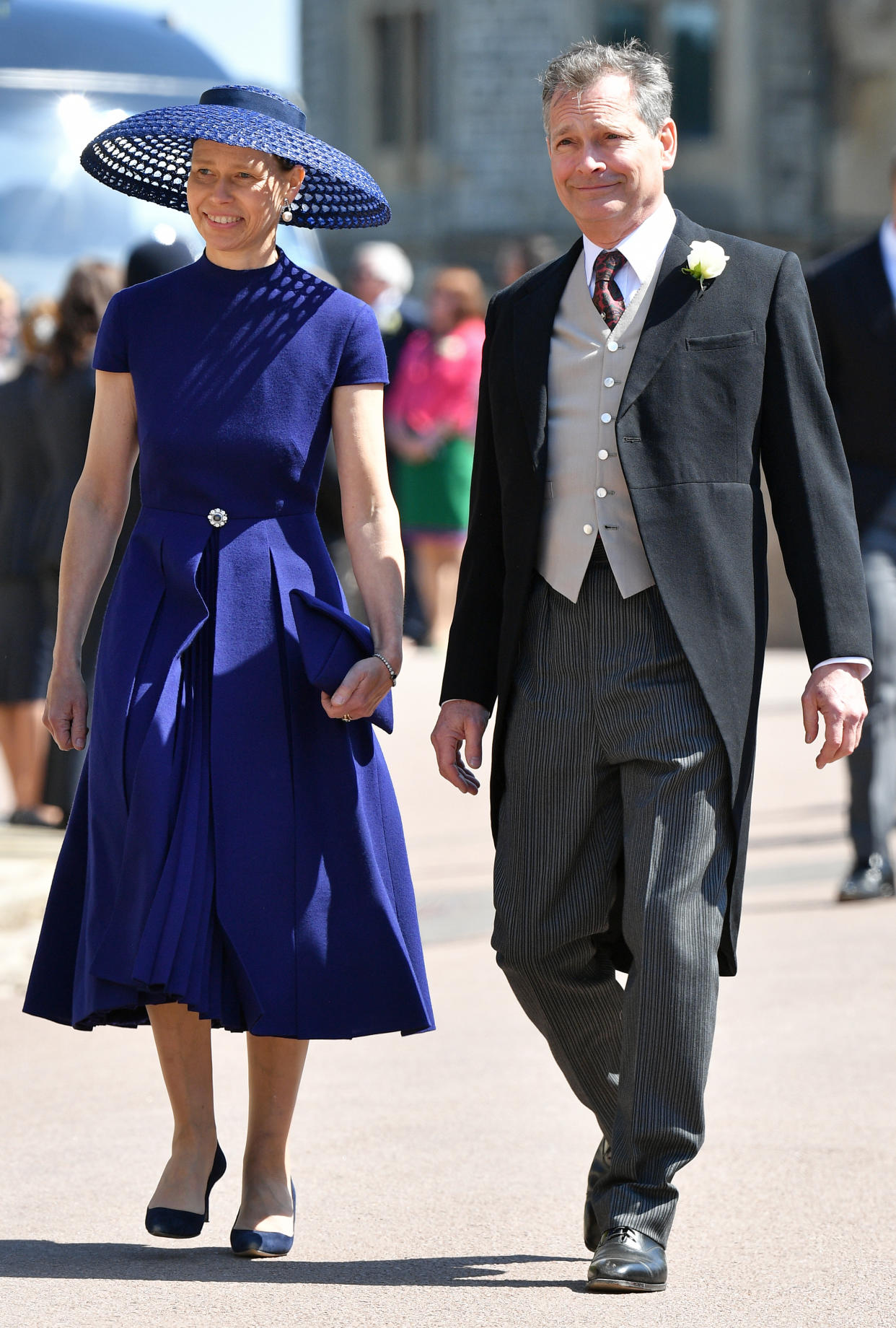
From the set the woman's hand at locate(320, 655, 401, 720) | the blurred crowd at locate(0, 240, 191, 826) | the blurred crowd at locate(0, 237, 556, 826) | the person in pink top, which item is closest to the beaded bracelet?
the woman's hand at locate(320, 655, 401, 720)

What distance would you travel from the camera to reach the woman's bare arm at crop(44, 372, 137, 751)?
436cm

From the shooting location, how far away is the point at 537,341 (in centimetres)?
420

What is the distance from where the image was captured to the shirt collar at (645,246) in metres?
4.18

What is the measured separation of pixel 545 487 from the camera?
4.17 meters

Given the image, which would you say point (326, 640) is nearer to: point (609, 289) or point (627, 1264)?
point (609, 289)

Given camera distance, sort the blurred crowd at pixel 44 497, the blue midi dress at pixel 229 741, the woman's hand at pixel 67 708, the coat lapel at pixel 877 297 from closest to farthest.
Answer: the blue midi dress at pixel 229 741 → the woman's hand at pixel 67 708 → the coat lapel at pixel 877 297 → the blurred crowd at pixel 44 497

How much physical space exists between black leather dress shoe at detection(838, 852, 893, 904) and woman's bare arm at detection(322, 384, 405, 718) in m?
3.64

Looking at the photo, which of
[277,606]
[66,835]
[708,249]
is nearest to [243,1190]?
[66,835]

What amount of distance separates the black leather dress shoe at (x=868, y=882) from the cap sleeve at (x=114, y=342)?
399cm

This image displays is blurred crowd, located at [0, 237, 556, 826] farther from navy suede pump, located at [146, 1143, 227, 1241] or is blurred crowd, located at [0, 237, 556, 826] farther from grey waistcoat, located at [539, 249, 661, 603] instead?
navy suede pump, located at [146, 1143, 227, 1241]

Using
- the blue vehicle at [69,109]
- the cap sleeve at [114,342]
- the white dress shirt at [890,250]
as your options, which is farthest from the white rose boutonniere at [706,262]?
the blue vehicle at [69,109]

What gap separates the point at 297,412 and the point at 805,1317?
5.67 feet

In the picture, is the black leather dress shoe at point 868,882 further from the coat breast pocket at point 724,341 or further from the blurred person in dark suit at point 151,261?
the coat breast pocket at point 724,341

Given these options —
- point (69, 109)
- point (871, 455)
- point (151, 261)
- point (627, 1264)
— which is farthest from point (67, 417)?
point (69, 109)
